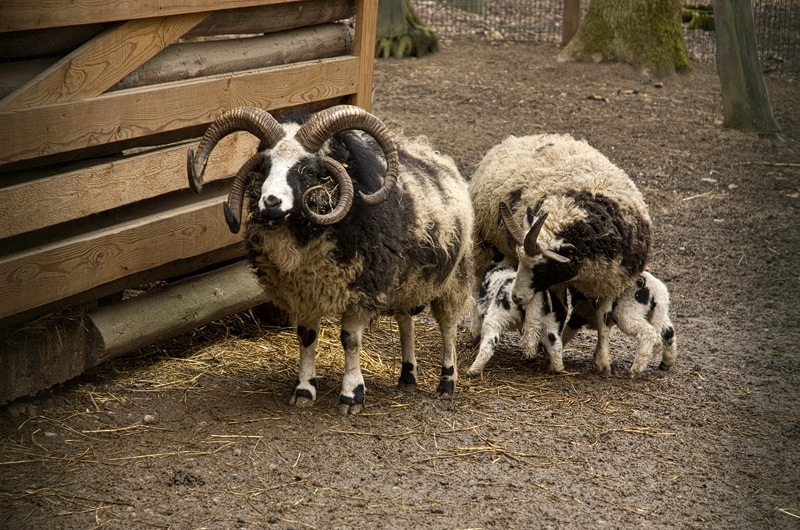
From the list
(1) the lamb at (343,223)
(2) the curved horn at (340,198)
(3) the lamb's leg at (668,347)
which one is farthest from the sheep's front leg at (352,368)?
(3) the lamb's leg at (668,347)

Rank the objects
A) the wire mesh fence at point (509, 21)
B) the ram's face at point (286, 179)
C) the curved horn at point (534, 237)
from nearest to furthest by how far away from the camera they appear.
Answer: the ram's face at point (286, 179) < the curved horn at point (534, 237) < the wire mesh fence at point (509, 21)

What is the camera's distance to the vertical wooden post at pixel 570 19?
1555 centimetres

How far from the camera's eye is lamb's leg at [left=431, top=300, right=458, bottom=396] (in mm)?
6094

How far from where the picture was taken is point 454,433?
5418 mm

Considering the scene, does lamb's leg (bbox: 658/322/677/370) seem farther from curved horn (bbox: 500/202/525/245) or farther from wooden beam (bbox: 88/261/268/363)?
wooden beam (bbox: 88/261/268/363)

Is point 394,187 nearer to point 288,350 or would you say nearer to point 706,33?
point 288,350

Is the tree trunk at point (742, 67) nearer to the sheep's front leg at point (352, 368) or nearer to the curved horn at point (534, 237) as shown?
the curved horn at point (534, 237)

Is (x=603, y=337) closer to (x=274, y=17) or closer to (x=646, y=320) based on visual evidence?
(x=646, y=320)

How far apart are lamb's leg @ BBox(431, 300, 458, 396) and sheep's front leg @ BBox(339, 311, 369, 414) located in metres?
0.71

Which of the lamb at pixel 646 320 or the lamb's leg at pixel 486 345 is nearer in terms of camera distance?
the lamb's leg at pixel 486 345

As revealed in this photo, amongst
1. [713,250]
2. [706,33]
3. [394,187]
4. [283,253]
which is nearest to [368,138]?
[394,187]

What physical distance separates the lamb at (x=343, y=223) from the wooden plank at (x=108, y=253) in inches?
30.0

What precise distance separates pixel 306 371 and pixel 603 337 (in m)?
2.49

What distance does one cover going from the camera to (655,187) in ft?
33.5
